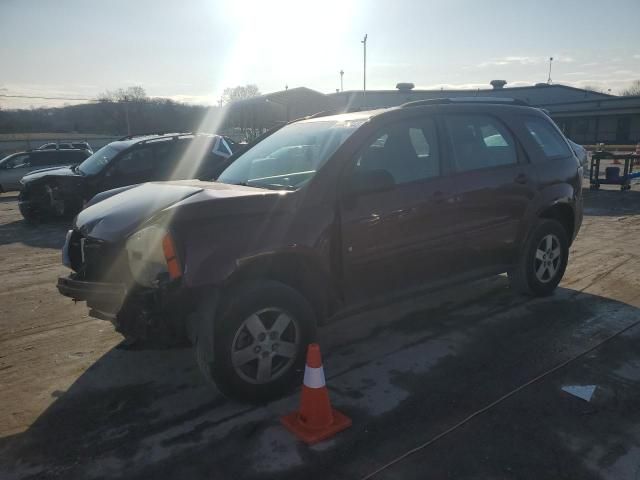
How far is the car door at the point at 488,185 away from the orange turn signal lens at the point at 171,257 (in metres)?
2.42

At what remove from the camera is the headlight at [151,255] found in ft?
9.44

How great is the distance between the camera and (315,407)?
9.41 feet

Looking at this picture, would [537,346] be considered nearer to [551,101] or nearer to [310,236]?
[310,236]

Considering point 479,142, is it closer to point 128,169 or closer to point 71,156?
point 128,169

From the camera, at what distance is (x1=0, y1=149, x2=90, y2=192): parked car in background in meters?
17.3

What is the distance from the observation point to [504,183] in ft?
14.8

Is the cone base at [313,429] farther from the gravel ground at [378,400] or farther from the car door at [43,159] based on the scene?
the car door at [43,159]

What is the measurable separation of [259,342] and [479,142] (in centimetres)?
275

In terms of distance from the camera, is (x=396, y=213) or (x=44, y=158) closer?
(x=396, y=213)

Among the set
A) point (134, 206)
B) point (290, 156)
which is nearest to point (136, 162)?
point (290, 156)

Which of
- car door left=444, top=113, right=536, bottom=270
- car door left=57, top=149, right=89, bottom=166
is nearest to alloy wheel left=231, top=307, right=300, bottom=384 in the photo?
car door left=444, top=113, right=536, bottom=270

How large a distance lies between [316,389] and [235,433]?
0.56m

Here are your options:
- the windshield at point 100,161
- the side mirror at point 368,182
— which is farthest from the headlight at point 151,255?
the windshield at point 100,161

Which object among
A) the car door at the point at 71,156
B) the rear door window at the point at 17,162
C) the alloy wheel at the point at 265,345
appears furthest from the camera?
the rear door window at the point at 17,162
